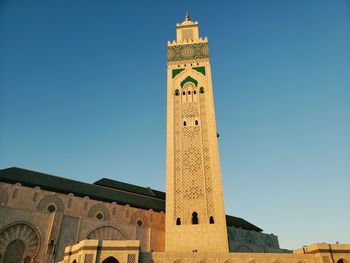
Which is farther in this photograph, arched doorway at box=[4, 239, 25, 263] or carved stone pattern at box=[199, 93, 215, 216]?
carved stone pattern at box=[199, 93, 215, 216]

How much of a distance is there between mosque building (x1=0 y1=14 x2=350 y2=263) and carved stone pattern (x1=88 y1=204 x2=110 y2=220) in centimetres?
8

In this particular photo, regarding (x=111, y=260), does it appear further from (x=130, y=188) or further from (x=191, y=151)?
(x=130, y=188)

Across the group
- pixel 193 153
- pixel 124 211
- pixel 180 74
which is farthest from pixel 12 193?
pixel 180 74

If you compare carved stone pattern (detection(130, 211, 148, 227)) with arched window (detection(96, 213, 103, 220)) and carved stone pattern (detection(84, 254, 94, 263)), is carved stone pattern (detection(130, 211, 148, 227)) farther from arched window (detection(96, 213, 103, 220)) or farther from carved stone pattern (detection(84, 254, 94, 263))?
carved stone pattern (detection(84, 254, 94, 263))

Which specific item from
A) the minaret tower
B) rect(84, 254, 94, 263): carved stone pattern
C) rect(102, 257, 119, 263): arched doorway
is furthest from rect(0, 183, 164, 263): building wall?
rect(84, 254, 94, 263): carved stone pattern

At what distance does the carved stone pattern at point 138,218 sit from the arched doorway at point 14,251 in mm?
8032

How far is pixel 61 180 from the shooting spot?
22.0 meters

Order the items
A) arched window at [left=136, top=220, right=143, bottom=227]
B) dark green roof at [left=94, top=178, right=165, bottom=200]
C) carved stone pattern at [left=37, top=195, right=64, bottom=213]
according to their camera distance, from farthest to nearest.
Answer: dark green roof at [left=94, top=178, right=165, bottom=200] → arched window at [left=136, top=220, right=143, bottom=227] → carved stone pattern at [left=37, top=195, right=64, bottom=213]

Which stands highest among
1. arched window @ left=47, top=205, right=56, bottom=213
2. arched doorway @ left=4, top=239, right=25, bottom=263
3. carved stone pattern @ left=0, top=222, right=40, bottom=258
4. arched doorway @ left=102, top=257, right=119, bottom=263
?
arched window @ left=47, top=205, right=56, bottom=213

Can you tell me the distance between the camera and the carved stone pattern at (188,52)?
2128cm

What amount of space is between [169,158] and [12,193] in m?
11.1

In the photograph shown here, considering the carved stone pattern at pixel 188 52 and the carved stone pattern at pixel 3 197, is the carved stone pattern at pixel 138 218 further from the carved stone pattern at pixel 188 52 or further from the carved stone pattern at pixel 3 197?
the carved stone pattern at pixel 188 52

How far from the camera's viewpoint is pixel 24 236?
16.8m

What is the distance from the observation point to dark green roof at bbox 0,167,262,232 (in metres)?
19.5
